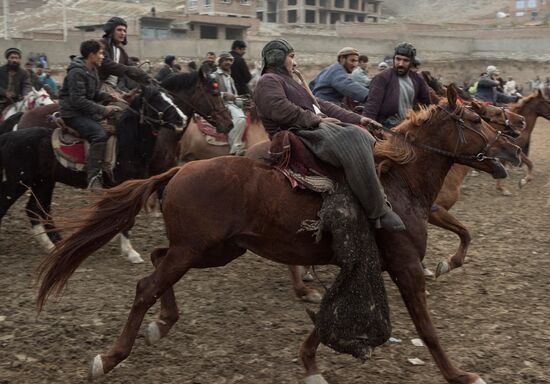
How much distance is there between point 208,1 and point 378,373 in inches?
2703

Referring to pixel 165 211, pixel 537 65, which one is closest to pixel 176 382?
pixel 165 211

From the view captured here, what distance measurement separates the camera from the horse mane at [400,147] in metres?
4.73

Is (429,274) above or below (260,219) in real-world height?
below

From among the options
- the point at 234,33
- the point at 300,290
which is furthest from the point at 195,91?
the point at 234,33

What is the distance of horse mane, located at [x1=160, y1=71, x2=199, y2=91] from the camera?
317 inches

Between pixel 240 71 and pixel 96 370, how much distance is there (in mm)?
8206

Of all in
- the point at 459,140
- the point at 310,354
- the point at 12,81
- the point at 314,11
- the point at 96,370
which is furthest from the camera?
the point at 314,11

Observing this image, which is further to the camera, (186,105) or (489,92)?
(489,92)

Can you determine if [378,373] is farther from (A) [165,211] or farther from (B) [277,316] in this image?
(A) [165,211]

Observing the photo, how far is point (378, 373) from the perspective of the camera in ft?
15.4

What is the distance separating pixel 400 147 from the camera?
189 inches

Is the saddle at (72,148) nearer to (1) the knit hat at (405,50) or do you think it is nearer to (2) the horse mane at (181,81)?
(2) the horse mane at (181,81)

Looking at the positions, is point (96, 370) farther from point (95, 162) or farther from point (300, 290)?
point (95, 162)

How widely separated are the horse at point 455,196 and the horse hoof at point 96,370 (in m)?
3.68
